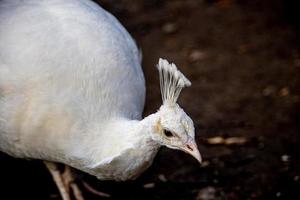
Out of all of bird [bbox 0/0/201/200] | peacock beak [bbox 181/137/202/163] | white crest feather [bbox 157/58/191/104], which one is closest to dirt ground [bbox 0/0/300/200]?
bird [bbox 0/0/201/200]

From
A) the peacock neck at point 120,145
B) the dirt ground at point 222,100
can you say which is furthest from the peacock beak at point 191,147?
the dirt ground at point 222,100

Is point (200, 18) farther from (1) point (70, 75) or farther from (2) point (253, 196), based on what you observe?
(1) point (70, 75)

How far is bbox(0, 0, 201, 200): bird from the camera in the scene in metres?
2.67

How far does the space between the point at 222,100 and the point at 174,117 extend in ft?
5.07

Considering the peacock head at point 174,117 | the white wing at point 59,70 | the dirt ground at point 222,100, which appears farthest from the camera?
the dirt ground at point 222,100

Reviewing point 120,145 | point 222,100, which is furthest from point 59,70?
point 222,100

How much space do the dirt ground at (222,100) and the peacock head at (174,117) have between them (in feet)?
2.95

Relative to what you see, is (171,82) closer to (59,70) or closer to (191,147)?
(191,147)

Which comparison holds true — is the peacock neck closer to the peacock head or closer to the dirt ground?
the peacock head

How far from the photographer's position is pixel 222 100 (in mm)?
3990

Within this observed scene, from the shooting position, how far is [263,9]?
4.70 m

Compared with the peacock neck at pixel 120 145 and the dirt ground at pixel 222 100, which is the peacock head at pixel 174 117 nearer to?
the peacock neck at pixel 120 145

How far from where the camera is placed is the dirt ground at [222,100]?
344 centimetres


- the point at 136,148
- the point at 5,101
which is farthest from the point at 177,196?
the point at 5,101
